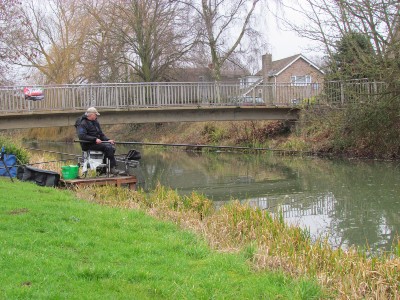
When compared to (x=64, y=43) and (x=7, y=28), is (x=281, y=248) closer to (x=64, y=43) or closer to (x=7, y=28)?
(x=7, y=28)

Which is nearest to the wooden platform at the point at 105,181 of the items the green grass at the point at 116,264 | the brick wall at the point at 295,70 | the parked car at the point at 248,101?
the green grass at the point at 116,264

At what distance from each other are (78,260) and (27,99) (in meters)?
15.7

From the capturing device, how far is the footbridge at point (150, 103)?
19.8 m

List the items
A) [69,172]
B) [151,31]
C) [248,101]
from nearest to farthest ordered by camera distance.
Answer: [69,172]
[248,101]
[151,31]

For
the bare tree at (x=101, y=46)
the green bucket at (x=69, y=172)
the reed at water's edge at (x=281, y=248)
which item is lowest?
the reed at water's edge at (x=281, y=248)

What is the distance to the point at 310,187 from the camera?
15.1 metres

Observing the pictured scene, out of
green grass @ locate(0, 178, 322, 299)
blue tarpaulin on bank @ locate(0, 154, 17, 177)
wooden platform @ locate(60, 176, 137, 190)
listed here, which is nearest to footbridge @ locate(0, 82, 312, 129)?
blue tarpaulin on bank @ locate(0, 154, 17, 177)

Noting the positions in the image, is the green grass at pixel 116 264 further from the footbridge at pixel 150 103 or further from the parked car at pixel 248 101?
the parked car at pixel 248 101

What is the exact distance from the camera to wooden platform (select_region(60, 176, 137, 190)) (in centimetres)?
1153

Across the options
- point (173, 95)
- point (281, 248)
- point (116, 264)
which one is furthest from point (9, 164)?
point (281, 248)

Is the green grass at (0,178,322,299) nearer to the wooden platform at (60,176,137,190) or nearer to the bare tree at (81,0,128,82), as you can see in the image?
the wooden platform at (60,176,137,190)

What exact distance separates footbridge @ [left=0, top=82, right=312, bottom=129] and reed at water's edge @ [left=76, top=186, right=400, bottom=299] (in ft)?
36.4

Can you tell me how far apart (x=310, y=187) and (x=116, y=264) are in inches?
427

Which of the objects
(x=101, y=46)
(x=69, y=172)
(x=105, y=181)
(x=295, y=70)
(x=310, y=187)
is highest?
(x=295, y=70)
